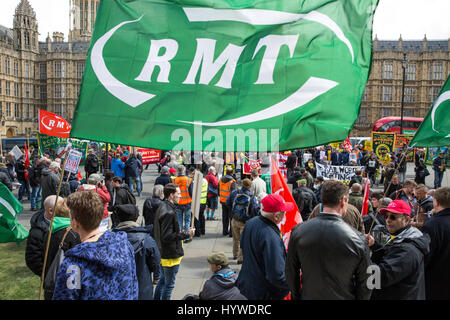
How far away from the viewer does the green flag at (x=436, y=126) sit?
4129 mm

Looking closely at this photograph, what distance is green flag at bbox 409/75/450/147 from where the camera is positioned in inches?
163

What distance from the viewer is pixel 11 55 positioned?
191 feet

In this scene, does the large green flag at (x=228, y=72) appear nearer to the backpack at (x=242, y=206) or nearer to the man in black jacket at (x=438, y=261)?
the man in black jacket at (x=438, y=261)

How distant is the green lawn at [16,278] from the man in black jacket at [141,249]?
92.6 inches

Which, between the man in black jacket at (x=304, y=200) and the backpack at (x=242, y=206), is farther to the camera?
the man in black jacket at (x=304, y=200)

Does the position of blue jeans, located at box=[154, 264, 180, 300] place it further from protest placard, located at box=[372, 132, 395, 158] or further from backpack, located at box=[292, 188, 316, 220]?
protest placard, located at box=[372, 132, 395, 158]

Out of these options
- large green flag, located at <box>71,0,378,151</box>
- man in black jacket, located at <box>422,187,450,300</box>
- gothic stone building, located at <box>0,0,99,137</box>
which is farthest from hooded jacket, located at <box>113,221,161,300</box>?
gothic stone building, located at <box>0,0,99,137</box>

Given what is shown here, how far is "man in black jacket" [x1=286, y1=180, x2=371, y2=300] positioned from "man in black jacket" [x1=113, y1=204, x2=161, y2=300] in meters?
Answer: 1.58

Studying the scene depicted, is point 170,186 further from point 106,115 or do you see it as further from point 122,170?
point 122,170

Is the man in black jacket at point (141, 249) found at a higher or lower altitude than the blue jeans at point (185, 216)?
higher

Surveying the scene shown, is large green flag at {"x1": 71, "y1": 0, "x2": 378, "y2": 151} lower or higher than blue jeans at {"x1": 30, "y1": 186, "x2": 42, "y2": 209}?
higher

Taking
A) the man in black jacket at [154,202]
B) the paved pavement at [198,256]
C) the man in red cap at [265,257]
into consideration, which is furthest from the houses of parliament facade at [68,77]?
the man in red cap at [265,257]

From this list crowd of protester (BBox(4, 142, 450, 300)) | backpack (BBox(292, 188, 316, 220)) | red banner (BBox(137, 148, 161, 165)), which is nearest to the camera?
crowd of protester (BBox(4, 142, 450, 300))

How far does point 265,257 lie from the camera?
9.89ft
